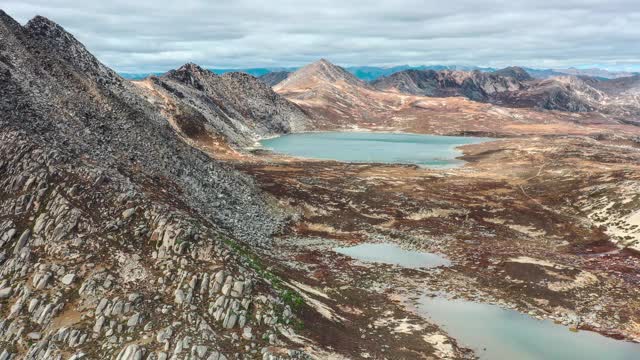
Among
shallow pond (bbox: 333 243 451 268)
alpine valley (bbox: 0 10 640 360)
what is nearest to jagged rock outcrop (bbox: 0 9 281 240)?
alpine valley (bbox: 0 10 640 360)

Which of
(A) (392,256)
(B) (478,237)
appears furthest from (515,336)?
(B) (478,237)

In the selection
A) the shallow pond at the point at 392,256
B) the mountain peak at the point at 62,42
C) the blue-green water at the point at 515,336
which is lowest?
the blue-green water at the point at 515,336

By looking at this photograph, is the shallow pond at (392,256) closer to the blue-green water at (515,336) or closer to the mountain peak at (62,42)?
the blue-green water at (515,336)

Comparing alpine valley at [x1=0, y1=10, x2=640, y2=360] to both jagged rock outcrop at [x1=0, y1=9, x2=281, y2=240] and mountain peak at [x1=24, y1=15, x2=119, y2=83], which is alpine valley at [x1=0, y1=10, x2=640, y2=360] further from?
mountain peak at [x1=24, y1=15, x2=119, y2=83]

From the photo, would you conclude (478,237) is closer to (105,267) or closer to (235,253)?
(235,253)

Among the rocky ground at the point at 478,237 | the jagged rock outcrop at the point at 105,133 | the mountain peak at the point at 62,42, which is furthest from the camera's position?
the mountain peak at the point at 62,42

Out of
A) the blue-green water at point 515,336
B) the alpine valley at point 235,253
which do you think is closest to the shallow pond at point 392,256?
the alpine valley at point 235,253
